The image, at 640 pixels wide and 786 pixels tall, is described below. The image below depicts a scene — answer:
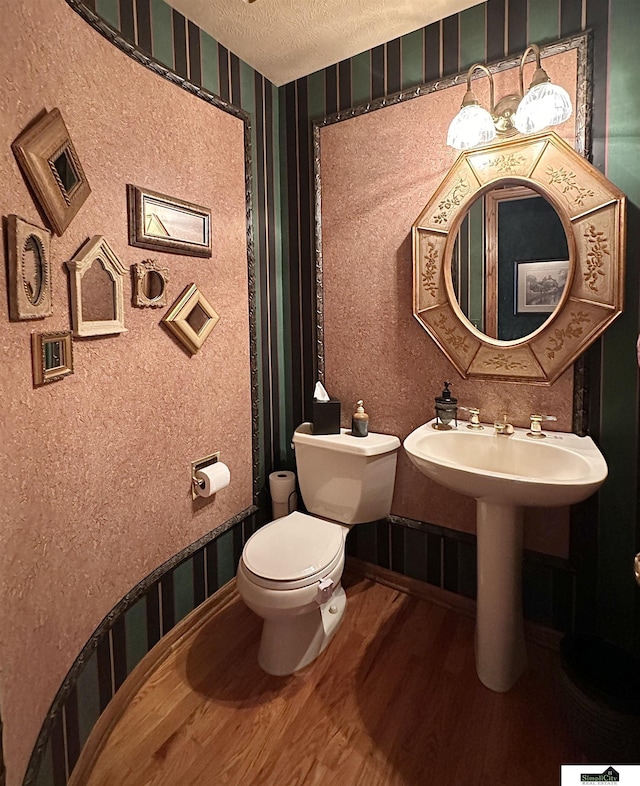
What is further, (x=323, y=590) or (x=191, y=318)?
(x=191, y=318)

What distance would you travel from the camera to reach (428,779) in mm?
1283

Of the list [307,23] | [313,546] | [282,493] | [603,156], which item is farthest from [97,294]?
[603,156]

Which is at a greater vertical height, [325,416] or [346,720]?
[325,416]

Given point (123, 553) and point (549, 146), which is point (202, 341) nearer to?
point (123, 553)

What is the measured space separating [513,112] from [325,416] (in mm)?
1423

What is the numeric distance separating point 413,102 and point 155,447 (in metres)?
1.81

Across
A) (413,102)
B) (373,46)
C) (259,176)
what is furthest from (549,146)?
(259,176)

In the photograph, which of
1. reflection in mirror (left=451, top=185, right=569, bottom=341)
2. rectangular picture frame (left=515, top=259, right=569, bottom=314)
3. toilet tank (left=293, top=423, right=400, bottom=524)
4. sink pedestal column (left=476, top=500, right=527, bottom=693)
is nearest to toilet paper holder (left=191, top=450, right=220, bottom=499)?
toilet tank (left=293, top=423, right=400, bottom=524)

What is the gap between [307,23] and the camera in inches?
71.1

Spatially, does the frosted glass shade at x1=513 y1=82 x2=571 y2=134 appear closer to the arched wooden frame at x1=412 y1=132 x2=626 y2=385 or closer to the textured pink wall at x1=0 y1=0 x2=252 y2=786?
the arched wooden frame at x1=412 y1=132 x2=626 y2=385

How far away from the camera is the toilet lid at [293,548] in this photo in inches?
61.7

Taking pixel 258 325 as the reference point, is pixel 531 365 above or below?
below

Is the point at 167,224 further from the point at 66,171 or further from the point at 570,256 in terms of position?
the point at 570,256

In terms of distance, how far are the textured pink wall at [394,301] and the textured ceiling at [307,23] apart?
0.96 feet
